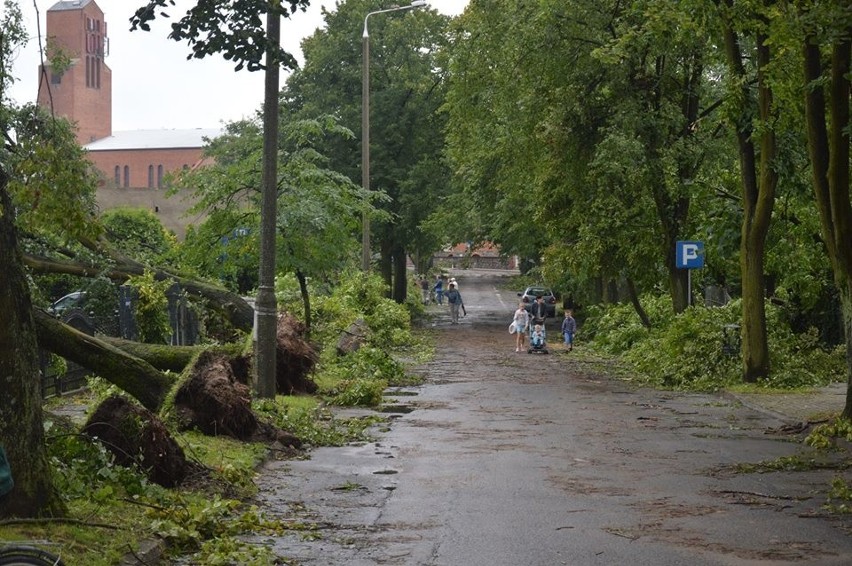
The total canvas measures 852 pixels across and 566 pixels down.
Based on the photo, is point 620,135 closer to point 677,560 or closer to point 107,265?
point 107,265

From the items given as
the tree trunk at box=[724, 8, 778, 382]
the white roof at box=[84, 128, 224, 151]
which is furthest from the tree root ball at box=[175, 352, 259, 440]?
the white roof at box=[84, 128, 224, 151]

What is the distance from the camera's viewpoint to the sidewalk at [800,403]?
1889cm

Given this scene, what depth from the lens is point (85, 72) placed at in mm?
139875

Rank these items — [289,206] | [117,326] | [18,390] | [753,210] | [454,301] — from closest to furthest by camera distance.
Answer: [18,390], [117,326], [753,210], [289,206], [454,301]

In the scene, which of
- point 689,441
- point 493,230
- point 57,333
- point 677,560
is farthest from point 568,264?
point 677,560

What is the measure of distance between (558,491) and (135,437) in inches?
150

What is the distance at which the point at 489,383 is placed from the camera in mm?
25938

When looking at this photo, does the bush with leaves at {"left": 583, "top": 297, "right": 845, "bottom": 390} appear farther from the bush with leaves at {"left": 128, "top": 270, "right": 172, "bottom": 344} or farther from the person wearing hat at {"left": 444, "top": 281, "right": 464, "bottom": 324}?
the person wearing hat at {"left": 444, "top": 281, "right": 464, "bottom": 324}

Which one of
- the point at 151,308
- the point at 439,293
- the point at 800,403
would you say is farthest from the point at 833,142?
Answer: the point at 439,293

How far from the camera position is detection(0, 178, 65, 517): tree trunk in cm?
831

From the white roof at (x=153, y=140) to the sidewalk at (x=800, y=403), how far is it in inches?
5063

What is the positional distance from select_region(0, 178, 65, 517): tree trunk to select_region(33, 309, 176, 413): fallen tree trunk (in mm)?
3041

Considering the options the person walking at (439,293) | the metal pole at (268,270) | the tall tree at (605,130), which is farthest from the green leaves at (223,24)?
the person walking at (439,293)

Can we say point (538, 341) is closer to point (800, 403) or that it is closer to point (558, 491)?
point (800, 403)
